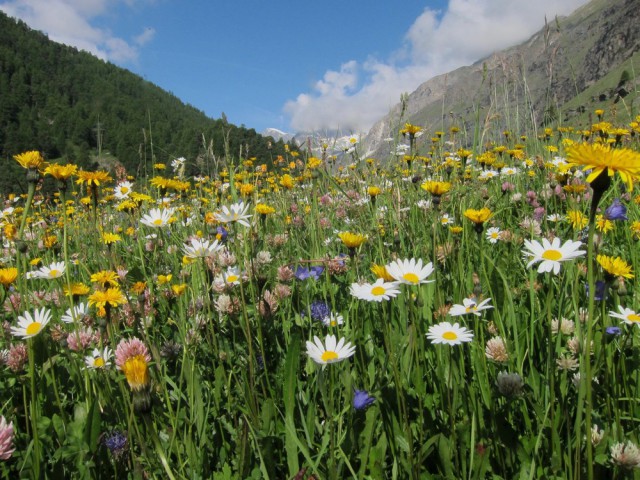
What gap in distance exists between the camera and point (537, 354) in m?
1.49

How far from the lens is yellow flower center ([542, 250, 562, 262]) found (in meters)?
1.04

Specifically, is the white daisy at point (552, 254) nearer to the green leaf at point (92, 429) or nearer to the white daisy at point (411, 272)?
the white daisy at point (411, 272)

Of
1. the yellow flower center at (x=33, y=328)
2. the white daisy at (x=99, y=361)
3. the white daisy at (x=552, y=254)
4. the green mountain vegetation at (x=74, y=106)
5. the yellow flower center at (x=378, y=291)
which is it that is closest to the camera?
the white daisy at (x=552, y=254)

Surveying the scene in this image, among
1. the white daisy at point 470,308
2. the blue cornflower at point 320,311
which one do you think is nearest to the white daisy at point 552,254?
the white daisy at point 470,308

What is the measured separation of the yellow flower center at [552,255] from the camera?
41.0 inches

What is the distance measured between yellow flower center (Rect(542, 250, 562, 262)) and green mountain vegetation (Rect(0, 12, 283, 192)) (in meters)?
66.8

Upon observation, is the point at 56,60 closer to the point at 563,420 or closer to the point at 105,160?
the point at 105,160

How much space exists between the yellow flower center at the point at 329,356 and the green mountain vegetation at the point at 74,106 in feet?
219

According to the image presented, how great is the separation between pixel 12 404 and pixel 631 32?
10417cm

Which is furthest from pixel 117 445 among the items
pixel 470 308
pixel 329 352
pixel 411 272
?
pixel 470 308

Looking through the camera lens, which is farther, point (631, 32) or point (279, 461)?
point (631, 32)

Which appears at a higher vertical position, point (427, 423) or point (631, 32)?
point (631, 32)

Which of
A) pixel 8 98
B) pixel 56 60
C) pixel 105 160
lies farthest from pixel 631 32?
pixel 56 60

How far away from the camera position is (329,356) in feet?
3.47
